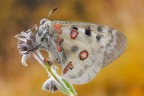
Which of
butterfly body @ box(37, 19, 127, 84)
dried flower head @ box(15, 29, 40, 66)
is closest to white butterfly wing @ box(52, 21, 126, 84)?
butterfly body @ box(37, 19, 127, 84)

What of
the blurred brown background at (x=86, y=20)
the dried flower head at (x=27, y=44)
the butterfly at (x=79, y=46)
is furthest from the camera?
the blurred brown background at (x=86, y=20)

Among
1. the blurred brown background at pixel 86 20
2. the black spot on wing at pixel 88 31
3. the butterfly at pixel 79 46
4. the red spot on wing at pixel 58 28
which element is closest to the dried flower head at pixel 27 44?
the butterfly at pixel 79 46

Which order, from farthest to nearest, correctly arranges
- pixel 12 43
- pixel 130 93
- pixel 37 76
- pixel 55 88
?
pixel 12 43 → pixel 37 76 → pixel 130 93 → pixel 55 88

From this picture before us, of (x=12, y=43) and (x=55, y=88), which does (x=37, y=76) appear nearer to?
(x=12, y=43)

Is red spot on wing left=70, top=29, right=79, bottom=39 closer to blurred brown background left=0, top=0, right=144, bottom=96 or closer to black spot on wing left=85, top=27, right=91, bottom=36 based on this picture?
black spot on wing left=85, top=27, right=91, bottom=36

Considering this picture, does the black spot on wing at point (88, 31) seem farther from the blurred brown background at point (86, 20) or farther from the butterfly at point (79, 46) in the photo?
the blurred brown background at point (86, 20)

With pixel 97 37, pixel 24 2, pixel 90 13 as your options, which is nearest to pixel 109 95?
pixel 90 13
